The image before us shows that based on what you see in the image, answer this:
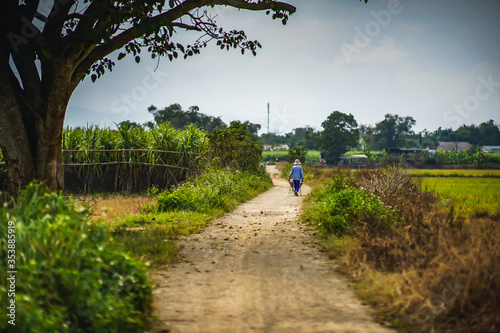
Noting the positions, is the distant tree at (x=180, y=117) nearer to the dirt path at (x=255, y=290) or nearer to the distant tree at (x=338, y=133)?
the distant tree at (x=338, y=133)

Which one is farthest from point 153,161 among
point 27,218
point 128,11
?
point 27,218

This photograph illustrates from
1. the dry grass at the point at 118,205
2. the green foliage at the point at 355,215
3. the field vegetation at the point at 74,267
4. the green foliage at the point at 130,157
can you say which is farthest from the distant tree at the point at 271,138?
the field vegetation at the point at 74,267

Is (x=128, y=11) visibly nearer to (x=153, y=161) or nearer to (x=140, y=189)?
(x=153, y=161)

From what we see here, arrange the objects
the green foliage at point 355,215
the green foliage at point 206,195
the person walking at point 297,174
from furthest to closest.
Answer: the person walking at point 297,174, the green foliage at point 206,195, the green foliage at point 355,215

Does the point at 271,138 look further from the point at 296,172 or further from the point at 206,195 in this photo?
the point at 206,195

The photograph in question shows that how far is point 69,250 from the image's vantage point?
124 inches

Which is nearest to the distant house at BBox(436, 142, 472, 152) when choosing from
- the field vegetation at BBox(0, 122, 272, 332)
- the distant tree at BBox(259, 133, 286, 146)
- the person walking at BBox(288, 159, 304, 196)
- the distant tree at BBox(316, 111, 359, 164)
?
the distant tree at BBox(316, 111, 359, 164)

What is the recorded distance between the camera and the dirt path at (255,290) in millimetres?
3465

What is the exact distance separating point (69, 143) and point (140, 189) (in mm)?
4705

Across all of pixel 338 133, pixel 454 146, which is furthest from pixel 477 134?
pixel 338 133

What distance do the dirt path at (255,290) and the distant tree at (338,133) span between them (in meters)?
59.2

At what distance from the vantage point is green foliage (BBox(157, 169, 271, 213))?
1024 cm

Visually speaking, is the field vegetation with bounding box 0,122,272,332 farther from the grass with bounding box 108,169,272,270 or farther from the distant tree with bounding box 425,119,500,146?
the distant tree with bounding box 425,119,500,146

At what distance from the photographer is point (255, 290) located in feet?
14.4
